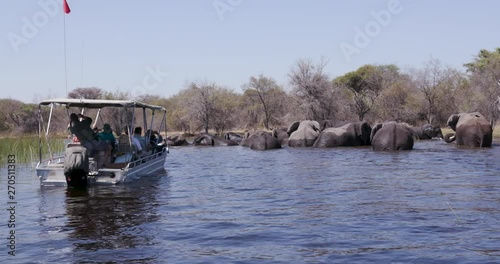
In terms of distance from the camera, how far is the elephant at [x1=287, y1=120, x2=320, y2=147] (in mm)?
42469

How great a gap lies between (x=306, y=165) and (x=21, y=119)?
167 feet

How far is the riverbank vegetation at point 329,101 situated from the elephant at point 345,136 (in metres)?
14.8

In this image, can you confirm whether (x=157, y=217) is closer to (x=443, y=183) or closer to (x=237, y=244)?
(x=237, y=244)

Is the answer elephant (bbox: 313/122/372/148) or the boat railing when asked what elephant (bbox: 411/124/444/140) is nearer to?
elephant (bbox: 313/122/372/148)

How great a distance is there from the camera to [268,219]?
13125 mm

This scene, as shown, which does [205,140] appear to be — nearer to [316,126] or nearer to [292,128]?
[292,128]

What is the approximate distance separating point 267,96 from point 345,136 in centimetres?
3879

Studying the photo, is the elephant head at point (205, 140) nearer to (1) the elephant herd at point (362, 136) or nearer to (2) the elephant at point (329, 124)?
(1) the elephant herd at point (362, 136)

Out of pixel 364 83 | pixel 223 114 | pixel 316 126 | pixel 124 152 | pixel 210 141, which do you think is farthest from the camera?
pixel 364 83

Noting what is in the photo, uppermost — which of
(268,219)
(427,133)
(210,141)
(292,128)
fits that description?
(292,128)

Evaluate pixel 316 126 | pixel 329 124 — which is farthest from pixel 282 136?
pixel 329 124

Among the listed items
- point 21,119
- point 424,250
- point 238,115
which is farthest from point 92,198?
point 238,115

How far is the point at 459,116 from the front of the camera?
40.9 metres

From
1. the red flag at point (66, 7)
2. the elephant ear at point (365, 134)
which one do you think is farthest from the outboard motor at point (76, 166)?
the elephant ear at point (365, 134)
